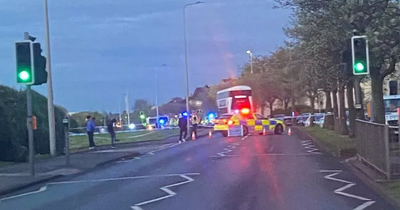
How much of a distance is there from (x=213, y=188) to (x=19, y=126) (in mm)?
15105

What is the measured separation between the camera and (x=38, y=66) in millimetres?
21375

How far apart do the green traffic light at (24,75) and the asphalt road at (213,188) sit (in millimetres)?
2918

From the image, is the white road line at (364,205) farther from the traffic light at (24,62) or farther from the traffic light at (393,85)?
the traffic light at (393,85)

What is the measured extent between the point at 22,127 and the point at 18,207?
51.8 feet

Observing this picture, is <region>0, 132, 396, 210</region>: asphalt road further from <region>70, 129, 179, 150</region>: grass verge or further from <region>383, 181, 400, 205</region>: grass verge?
<region>70, 129, 179, 150</region>: grass verge

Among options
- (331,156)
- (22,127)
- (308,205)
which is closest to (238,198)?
(308,205)

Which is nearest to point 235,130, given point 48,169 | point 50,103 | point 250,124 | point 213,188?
point 250,124

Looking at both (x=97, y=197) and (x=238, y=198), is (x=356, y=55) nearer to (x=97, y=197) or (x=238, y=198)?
(x=238, y=198)

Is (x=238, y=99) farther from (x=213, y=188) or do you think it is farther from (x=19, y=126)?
(x=213, y=188)

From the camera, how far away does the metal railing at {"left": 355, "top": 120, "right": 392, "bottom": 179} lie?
17.1m

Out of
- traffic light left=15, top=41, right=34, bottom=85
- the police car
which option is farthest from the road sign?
traffic light left=15, top=41, right=34, bottom=85

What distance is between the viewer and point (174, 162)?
26.1 metres

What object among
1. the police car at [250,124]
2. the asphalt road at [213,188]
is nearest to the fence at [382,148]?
the asphalt road at [213,188]

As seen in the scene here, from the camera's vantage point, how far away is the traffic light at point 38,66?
21281 mm
